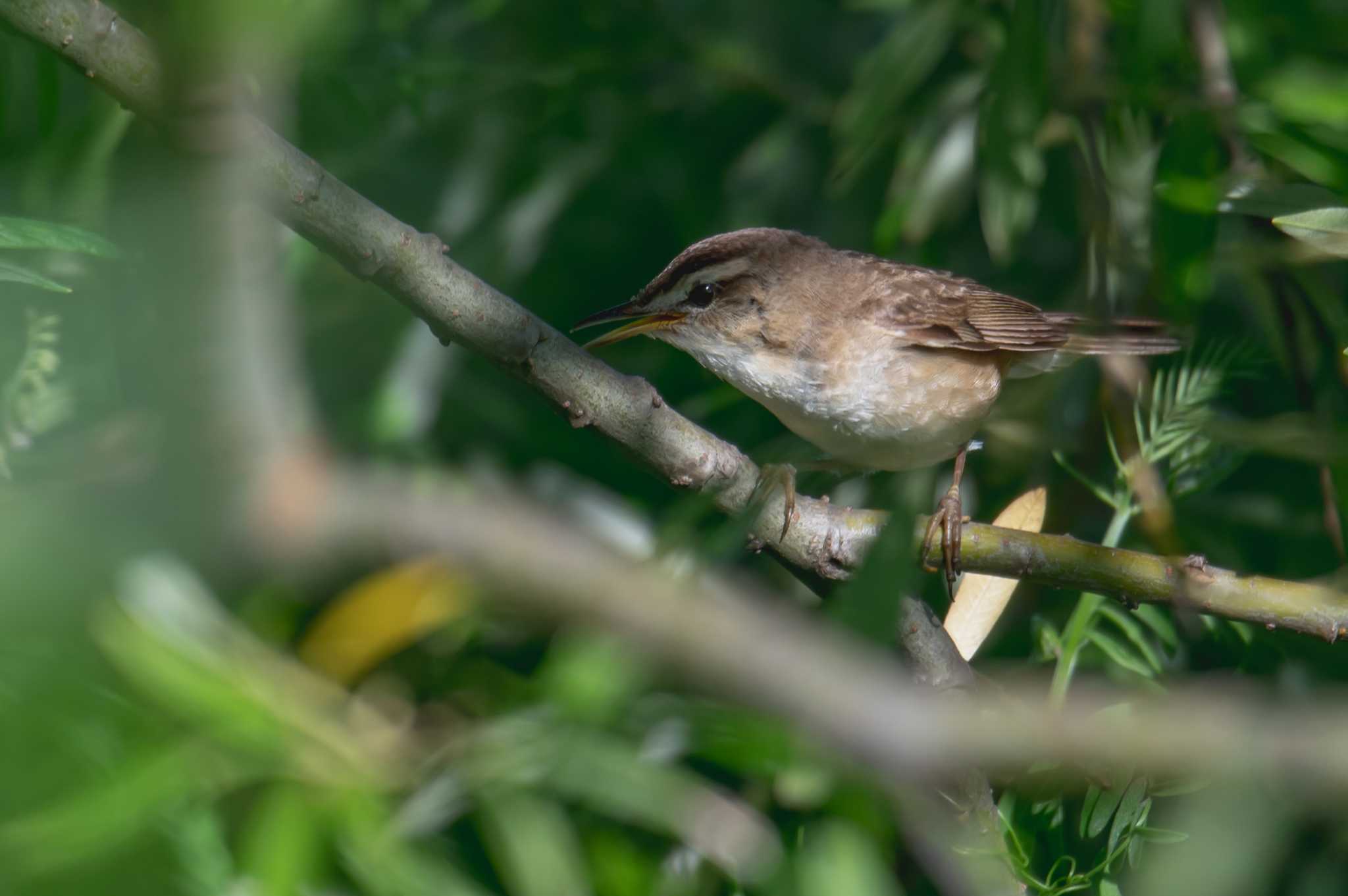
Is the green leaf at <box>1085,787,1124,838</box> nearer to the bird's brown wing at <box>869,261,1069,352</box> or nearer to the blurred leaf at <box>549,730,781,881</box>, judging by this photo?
the blurred leaf at <box>549,730,781,881</box>

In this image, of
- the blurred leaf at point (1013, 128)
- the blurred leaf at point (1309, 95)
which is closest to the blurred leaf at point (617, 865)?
the blurred leaf at point (1013, 128)

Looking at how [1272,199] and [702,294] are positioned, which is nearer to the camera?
[1272,199]

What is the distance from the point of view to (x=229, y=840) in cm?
176

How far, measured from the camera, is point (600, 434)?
5.85 feet

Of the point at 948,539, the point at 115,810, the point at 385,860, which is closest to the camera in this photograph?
the point at 115,810

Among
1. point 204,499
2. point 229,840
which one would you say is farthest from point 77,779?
point 204,499

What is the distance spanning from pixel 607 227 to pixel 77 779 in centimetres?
253

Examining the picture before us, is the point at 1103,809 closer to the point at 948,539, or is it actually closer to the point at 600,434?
the point at 948,539

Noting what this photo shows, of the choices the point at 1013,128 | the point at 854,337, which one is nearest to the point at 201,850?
the point at 854,337

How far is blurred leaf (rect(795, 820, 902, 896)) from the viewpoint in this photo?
3.80 ft

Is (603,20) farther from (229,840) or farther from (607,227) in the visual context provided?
(229,840)

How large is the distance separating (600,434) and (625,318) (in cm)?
97

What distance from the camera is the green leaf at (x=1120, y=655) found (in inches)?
79.3

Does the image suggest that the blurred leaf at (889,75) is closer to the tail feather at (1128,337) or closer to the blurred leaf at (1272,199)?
the tail feather at (1128,337)
